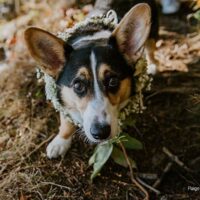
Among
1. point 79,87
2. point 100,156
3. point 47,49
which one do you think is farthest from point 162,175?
point 47,49

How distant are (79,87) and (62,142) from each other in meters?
0.64

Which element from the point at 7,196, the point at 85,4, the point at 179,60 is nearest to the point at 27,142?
the point at 7,196

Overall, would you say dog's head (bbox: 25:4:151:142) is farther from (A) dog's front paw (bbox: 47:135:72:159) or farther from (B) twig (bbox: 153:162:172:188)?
(B) twig (bbox: 153:162:172:188)

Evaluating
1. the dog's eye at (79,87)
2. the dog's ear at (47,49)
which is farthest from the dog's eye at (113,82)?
the dog's ear at (47,49)

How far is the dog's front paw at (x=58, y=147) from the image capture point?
296 centimetres

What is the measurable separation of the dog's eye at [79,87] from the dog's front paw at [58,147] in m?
0.62

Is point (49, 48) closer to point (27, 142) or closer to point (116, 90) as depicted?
point (116, 90)

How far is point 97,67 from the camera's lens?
243cm

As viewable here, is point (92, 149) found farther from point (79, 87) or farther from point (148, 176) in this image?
point (79, 87)

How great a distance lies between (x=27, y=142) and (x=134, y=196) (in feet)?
2.79

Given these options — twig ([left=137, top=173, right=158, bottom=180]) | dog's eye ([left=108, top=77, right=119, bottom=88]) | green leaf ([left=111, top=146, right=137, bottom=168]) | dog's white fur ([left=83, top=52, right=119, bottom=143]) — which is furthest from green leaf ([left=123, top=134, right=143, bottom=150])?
dog's eye ([left=108, top=77, right=119, bottom=88])

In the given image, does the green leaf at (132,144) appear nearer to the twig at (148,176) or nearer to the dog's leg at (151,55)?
the twig at (148,176)

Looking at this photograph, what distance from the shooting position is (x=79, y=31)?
9.27 feet

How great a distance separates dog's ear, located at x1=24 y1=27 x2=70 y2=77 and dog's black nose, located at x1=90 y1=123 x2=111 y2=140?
44 cm
